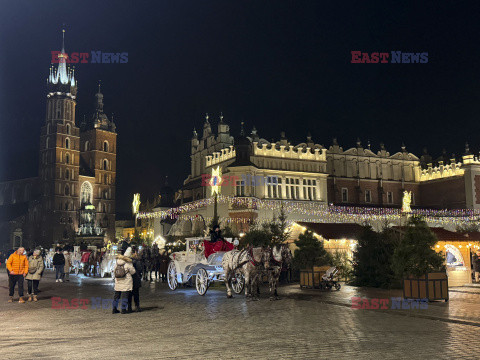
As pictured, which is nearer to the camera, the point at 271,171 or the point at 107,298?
the point at 107,298

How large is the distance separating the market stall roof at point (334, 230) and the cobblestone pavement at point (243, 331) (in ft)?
48.4

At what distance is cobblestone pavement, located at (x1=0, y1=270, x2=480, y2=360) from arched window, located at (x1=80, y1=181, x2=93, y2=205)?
107m

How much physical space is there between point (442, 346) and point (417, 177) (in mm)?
66080

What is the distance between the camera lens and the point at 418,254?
55.4 feet

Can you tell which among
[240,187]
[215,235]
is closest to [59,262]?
[215,235]

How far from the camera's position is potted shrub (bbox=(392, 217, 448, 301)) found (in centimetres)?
1616

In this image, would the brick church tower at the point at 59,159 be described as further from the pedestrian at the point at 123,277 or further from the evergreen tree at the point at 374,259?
the pedestrian at the point at 123,277

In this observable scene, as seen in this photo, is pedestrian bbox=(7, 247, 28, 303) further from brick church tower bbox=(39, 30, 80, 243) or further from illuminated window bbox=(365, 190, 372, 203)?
brick church tower bbox=(39, 30, 80, 243)

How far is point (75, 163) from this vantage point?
380ft

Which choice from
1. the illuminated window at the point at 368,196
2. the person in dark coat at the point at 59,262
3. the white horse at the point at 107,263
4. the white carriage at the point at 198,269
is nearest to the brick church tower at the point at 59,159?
the illuminated window at the point at 368,196

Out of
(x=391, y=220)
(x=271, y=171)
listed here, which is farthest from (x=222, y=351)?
(x=391, y=220)

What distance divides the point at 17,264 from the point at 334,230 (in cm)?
2044

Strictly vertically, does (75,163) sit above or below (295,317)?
above

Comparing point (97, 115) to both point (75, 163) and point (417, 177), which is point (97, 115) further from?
point (417, 177)
